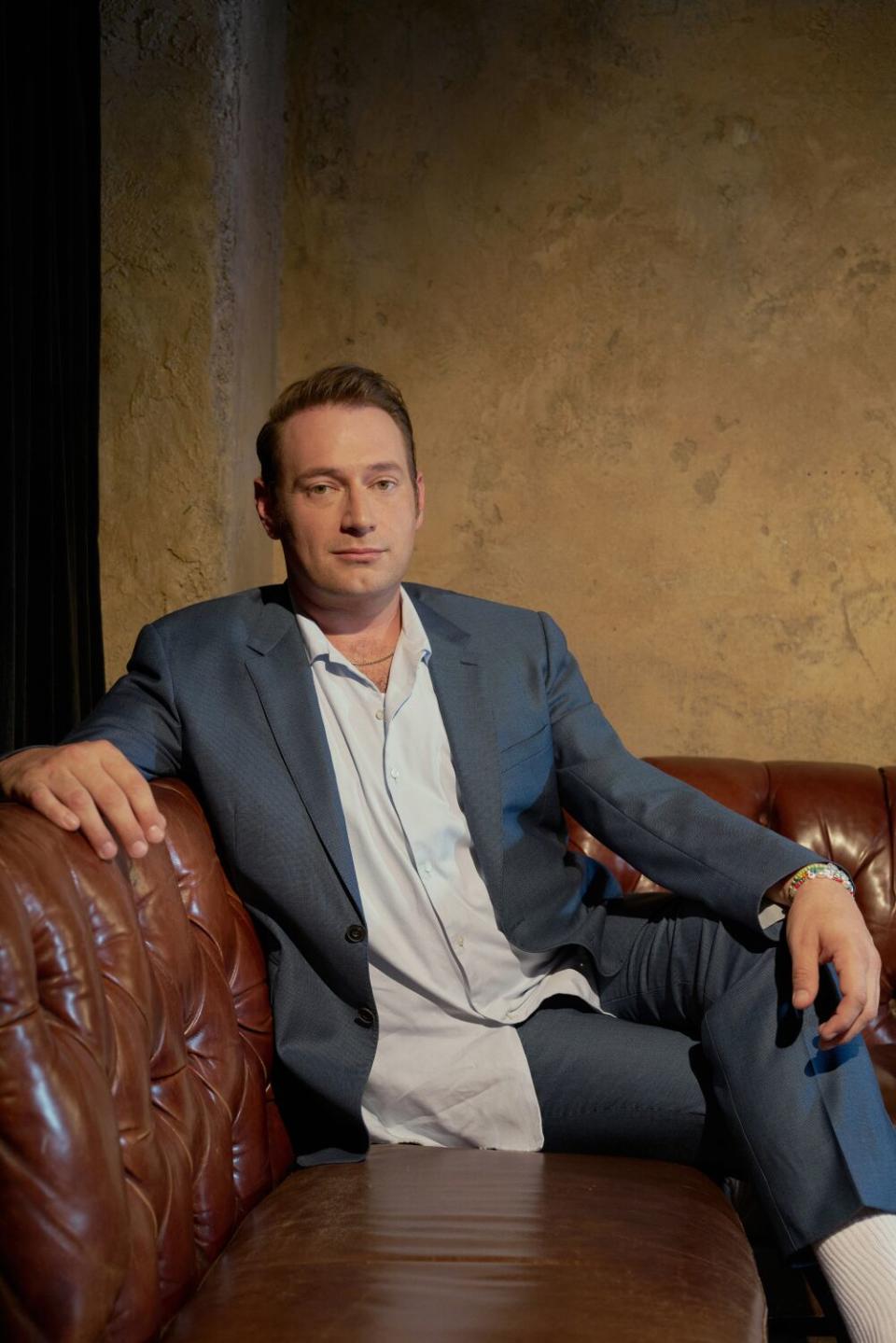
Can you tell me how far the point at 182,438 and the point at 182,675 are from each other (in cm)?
111

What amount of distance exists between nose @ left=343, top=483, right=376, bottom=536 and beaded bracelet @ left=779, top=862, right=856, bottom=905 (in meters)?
0.85

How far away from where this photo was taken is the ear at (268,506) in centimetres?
226

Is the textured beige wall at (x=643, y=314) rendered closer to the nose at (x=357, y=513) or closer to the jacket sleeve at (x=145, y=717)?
the nose at (x=357, y=513)

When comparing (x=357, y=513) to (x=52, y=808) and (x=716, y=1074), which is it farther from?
(x=716, y=1074)

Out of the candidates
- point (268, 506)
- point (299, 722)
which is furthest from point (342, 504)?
point (299, 722)

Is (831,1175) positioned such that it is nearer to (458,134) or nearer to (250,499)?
(250,499)

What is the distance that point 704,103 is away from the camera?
130 inches

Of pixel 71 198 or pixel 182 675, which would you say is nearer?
pixel 182 675

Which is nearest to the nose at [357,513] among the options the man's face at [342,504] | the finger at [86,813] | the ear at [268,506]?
the man's face at [342,504]

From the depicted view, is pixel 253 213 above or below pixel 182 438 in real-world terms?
above

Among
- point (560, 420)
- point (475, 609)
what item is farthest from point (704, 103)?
point (475, 609)

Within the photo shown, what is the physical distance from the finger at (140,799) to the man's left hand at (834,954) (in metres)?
0.88

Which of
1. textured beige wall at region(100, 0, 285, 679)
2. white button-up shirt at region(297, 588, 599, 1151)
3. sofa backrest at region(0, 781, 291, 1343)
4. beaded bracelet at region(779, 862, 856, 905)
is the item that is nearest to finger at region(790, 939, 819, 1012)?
beaded bracelet at region(779, 862, 856, 905)

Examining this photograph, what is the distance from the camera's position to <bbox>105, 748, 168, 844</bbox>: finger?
5.38ft
